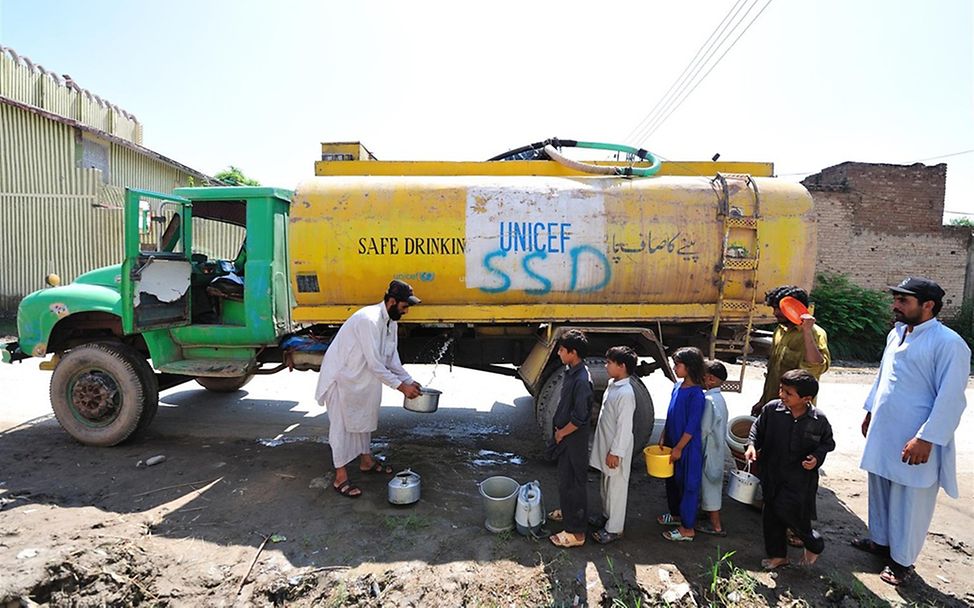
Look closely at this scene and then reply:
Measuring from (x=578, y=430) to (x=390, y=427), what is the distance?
118 inches

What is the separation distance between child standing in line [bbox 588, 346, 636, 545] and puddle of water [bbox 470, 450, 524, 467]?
1.48 meters

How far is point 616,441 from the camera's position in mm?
3256

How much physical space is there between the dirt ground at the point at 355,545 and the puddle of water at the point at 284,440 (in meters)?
0.30

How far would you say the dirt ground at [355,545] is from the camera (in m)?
2.87

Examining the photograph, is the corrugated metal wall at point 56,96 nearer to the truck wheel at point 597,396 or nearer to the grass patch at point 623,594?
the truck wheel at point 597,396

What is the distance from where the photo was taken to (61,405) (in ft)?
15.9

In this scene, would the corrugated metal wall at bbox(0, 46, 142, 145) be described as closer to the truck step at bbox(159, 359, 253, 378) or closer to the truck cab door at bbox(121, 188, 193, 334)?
the truck cab door at bbox(121, 188, 193, 334)

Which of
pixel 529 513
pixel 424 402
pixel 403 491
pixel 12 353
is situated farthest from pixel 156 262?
pixel 529 513

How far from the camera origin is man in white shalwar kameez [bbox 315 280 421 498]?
3897 millimetres

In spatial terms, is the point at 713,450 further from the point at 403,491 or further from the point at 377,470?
the point at 377,470

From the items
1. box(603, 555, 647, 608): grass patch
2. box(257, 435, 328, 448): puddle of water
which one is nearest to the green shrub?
box(603, 555, 647, 608): grass patch

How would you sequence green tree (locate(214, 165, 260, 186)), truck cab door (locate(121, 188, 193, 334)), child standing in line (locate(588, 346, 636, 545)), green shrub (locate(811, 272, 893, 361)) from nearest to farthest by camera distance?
child standing in line (locate(588, 346, 636, 545)) < truck cab door (locate(121, 188, 193, 334)) < green shrub (locate(811, 272, 893, 361)) < green tree (locate(214, 165, 260, 186))

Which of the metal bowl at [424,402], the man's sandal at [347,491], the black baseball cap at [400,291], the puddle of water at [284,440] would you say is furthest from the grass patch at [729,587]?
the puddle of water at [284,440]

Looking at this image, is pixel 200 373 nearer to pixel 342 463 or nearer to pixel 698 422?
pixel 342 463
